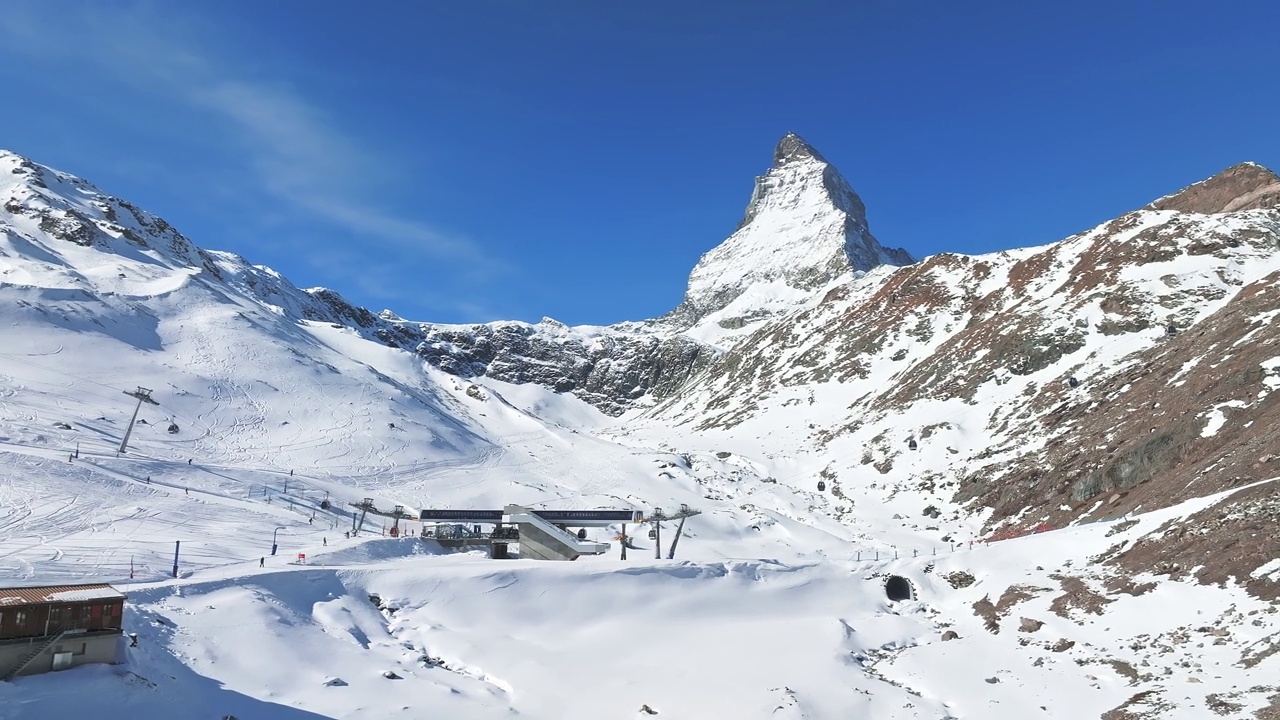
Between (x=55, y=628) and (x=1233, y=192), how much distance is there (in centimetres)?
12003

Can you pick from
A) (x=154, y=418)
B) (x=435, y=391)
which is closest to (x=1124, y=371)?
(x=154, y=418)

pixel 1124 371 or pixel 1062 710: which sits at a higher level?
pixel 1124 371

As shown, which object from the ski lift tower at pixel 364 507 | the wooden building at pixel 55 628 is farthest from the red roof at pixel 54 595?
the ski lift tower at pixel 364 507

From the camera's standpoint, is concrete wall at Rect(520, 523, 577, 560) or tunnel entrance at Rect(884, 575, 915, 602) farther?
concrete wall at Rect(520, 523, 577, 560)

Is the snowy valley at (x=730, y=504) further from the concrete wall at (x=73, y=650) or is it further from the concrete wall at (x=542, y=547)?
the concrete wall at (x=542, y=547)

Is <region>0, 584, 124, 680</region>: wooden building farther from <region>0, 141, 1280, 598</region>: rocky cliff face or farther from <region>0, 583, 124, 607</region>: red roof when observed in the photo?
<region>0, 141, 1280, 598</region>: rocky cliff face

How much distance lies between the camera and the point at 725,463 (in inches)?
3177

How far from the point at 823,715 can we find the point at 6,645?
22.8m

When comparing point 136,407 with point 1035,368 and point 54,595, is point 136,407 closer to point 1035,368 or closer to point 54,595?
point 54,595

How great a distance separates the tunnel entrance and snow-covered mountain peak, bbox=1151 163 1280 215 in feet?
264

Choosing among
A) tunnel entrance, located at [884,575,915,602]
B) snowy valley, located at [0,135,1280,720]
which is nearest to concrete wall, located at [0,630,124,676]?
snowy valley, located at [0,135,1280,720]

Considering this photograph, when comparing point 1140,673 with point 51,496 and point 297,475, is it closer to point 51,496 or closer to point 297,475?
point 51,496

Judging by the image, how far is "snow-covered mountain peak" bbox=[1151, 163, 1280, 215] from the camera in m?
87.8

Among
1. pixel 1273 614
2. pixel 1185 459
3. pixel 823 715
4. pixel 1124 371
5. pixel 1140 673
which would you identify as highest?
pixel 1124 371
